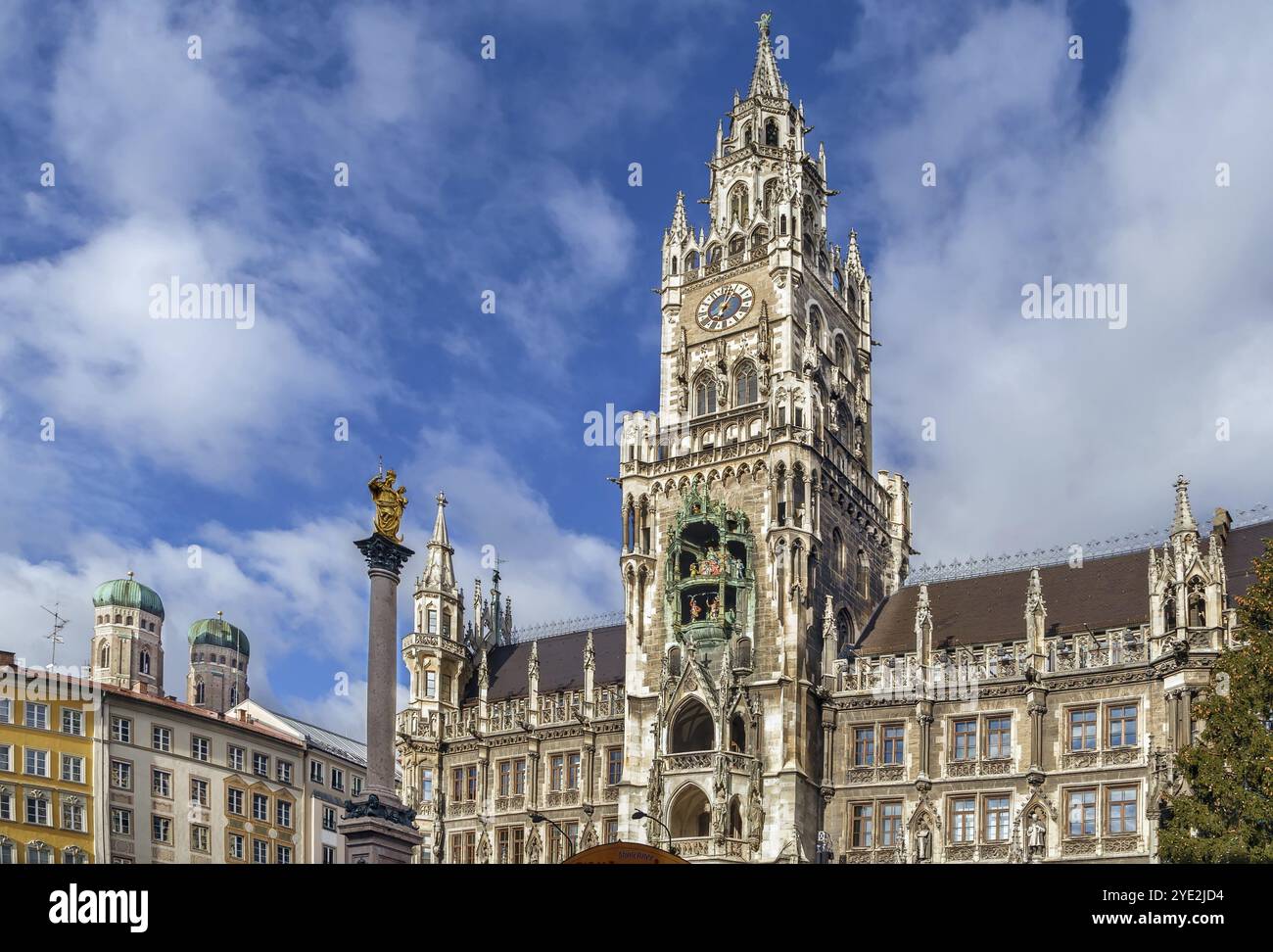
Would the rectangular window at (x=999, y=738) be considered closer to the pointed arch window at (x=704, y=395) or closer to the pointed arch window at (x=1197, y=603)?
the pointed arch window at (x=1197, y=603)

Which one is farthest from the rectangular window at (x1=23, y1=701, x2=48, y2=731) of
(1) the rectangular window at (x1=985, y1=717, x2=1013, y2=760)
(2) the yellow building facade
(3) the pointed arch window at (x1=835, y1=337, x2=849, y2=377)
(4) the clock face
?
(1) the rectangular window at (x1=985, y1=717, x2=1013, y2=760)

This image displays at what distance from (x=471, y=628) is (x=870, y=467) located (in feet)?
74.4

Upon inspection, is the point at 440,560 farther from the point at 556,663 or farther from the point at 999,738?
the point at 999,738

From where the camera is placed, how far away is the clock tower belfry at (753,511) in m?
69.4

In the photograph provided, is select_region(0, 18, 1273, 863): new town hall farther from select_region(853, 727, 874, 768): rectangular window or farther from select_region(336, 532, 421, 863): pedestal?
select_region(336, 532, 421, 863): pedestal

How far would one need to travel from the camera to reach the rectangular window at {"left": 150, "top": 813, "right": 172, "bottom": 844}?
83.4 m

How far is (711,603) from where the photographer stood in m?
73.4

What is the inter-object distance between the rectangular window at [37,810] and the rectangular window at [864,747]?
38.8m

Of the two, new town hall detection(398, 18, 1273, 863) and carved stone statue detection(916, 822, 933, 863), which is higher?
new town hall detection(398, 18, 1273, 863)

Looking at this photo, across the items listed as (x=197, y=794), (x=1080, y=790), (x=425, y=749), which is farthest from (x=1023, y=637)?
(x=197, y=794)

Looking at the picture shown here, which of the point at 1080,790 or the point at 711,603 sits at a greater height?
the point at 711,603

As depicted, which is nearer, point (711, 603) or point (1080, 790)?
point (1080, 790)

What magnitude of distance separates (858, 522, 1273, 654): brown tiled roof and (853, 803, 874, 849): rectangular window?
24.5ft

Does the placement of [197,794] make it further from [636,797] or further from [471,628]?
[636,797]
